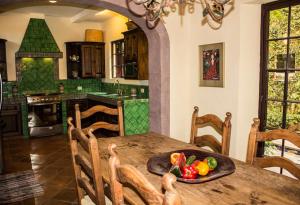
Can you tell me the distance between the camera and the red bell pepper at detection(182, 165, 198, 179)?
1.65 meters

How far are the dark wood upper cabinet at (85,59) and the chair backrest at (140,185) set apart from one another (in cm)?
619

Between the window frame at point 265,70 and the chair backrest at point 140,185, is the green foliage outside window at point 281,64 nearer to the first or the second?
the window frame at point 265,70

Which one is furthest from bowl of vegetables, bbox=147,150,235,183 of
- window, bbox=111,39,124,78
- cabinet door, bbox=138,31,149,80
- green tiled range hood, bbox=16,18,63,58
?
green tiled range hood, bbox=16,18,63,58

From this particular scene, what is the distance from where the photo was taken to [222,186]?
61.6 inches

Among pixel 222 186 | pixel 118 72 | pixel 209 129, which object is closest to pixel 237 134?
pixel 209 129

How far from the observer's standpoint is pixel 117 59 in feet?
23.4

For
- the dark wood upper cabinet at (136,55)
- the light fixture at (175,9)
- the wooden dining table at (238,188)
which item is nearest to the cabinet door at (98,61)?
the dark wood upper cabinet at (136,55)

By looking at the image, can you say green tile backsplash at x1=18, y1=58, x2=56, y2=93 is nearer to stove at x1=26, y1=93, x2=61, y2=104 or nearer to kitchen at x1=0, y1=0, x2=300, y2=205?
kitchen at x1=0, y1=0, x2=300, y2=205

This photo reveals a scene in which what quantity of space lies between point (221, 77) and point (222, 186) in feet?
6.86

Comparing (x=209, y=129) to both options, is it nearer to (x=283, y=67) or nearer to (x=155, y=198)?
(x=283, y=67)

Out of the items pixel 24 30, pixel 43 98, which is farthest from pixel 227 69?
pixel 24 30

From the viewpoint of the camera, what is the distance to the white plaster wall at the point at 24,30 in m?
6.50

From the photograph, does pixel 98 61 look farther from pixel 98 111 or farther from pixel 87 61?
pixel 98 111

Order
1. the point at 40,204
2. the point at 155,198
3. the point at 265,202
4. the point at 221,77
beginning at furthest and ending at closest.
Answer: the point at 221,77
the point at 40,204
the point at 265,202
the point at 155,198
